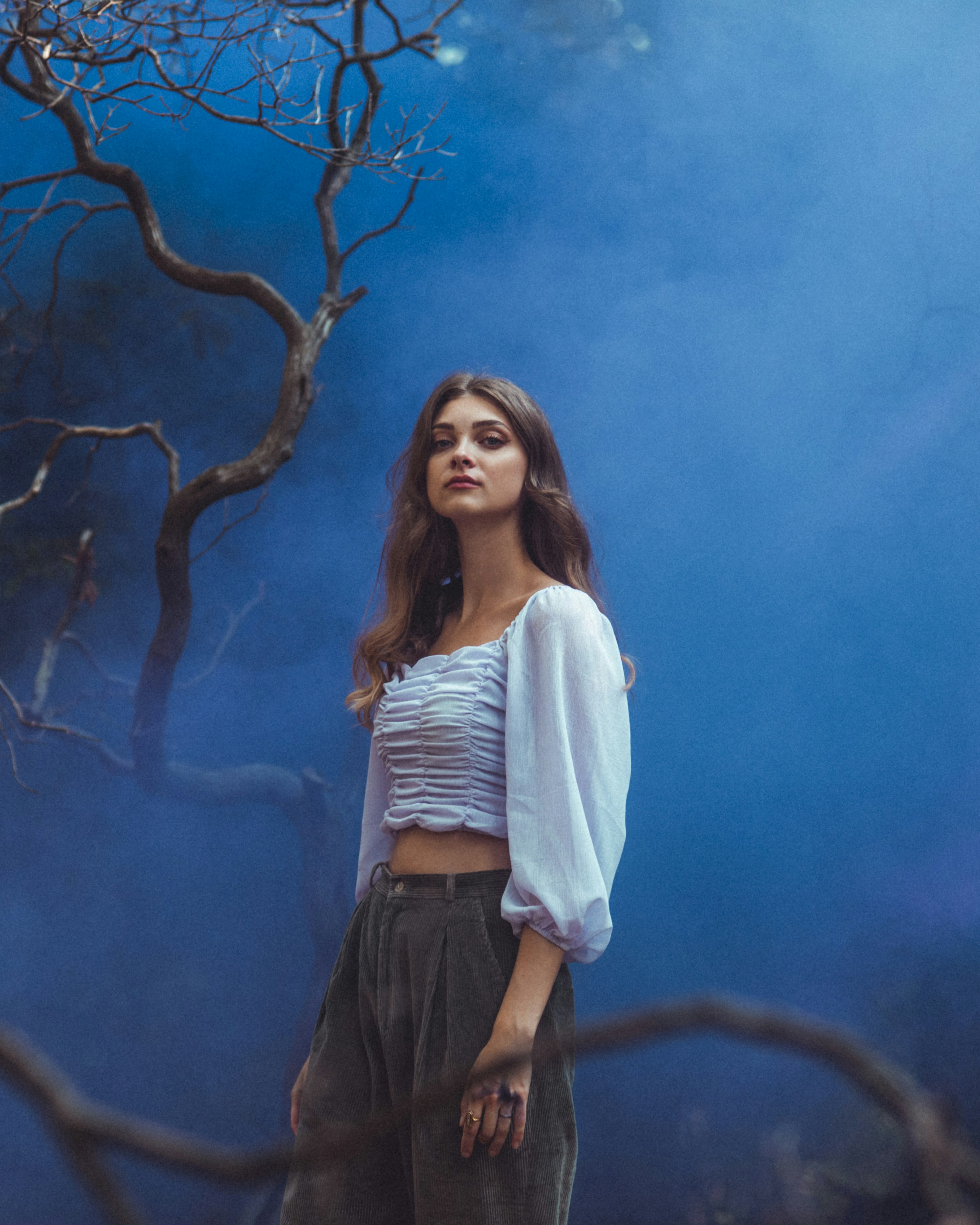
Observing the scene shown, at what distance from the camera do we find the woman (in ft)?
3.55

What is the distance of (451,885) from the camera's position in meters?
1.18

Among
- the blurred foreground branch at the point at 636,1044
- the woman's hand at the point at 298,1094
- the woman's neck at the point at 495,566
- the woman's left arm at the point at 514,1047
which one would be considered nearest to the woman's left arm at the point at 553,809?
the woman's left arm at the point at 514,1047

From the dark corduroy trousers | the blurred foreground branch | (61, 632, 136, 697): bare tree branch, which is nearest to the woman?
the dark corduroy trousers

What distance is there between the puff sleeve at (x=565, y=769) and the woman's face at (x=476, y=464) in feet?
0.67

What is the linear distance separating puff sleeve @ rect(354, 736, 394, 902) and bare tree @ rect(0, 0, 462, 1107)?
712mm

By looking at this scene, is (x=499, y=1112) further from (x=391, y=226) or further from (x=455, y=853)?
(x=391, y=226)

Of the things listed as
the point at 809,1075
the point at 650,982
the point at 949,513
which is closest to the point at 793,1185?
the point at 809,1075

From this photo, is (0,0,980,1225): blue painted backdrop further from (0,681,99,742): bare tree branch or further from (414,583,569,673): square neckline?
(414,583,569,673): square neckline

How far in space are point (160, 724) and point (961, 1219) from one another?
2033 millimetres

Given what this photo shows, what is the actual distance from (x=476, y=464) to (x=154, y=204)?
133 centimetres

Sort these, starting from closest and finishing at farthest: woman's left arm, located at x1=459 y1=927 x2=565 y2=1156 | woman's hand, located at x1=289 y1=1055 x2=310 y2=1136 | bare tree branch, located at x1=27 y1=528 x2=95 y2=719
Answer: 1. woman's left arm, located at x1=459 y1=927 x2=565 y2=1156
2. woman's hand, located at x1=289 y1=1055 x2=310 y2=1136
3. bare tree branch, located at x1=27 y1=528 x2=95 y2=719

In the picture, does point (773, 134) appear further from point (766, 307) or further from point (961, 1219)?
point (961, 1219)

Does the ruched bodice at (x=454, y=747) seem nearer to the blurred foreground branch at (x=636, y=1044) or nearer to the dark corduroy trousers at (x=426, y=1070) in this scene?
the dark corduroy trousers at (x=426, y=1070)

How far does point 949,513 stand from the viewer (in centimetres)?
216
